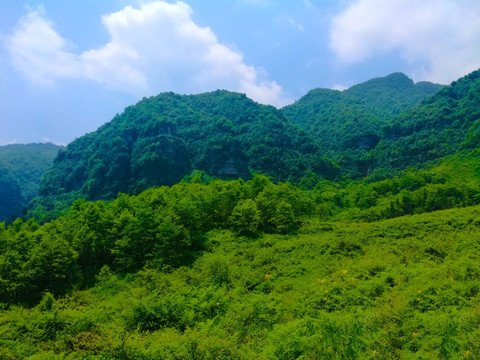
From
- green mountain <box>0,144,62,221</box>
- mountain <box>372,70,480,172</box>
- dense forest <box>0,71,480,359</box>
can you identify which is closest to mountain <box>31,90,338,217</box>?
mountain <box>372,70,480,172</box>

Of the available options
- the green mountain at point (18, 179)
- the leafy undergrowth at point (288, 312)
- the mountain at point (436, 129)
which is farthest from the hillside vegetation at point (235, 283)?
the green mountain at point (18, 179)

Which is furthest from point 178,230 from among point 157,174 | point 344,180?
point 344,180

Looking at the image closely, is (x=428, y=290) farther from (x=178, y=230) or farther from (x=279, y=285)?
(x=178, y=230)

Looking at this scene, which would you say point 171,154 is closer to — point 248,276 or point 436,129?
point 248,276

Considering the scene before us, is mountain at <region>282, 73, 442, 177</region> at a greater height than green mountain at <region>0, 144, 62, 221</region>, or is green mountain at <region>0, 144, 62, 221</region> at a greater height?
mountain at <region>282, 73, 442, 177</region>

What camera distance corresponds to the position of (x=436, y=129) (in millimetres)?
102938

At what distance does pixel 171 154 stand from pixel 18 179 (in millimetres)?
93235

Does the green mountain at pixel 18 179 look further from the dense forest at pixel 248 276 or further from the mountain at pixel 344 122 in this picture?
the mountain at pixel 344 122

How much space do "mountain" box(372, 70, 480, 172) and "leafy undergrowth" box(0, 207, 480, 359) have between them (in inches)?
3126

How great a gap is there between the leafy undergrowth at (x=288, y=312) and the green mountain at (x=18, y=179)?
108414mm

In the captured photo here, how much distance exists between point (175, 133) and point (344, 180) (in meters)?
67.1

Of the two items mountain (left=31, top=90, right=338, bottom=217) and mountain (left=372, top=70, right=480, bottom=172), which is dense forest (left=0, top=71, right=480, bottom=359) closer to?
mountain (left=372, top=70, right=480, bottom=172)

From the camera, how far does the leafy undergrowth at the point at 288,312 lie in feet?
30.4

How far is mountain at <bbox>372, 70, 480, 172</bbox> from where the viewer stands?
303 feet
